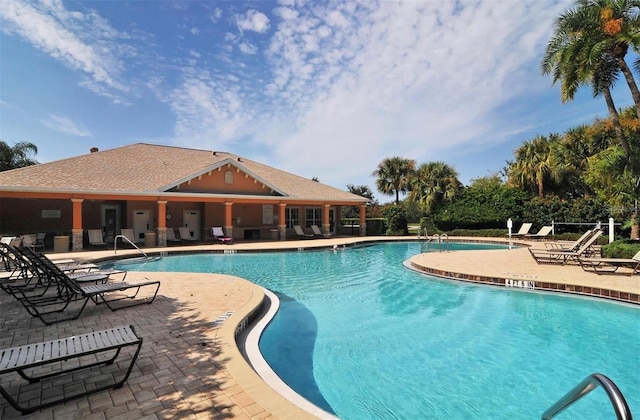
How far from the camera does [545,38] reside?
1590 cm

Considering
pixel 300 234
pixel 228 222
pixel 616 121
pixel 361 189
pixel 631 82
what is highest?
pixel 361 189

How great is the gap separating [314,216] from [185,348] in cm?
2412

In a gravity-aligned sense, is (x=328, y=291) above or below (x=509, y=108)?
below

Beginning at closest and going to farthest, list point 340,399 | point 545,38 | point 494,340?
point 340,399, point 494,340, point 545,38

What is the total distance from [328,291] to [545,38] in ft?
51.9

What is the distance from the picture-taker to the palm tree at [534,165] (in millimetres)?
29344

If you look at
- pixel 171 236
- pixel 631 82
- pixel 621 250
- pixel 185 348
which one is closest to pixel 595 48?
pixel 631 82

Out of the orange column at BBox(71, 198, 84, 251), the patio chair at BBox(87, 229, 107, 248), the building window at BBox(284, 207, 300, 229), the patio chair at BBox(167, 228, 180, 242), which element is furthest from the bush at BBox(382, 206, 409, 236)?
the orange column at BBox(71, 198, 84, 251)

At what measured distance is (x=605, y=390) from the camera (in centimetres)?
182

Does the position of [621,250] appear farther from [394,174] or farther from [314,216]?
[394,174]

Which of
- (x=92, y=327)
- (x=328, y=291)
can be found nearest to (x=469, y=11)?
(x=328, y=291)

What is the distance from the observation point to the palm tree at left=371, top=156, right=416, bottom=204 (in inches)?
1460

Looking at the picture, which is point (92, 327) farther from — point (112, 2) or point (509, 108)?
point (509, 108)

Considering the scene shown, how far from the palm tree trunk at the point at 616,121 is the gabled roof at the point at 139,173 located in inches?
644
